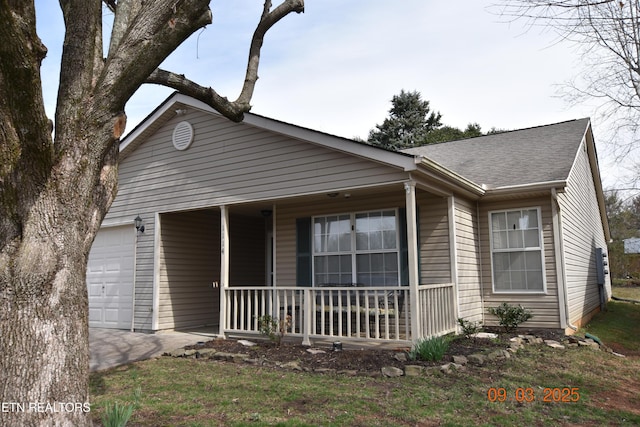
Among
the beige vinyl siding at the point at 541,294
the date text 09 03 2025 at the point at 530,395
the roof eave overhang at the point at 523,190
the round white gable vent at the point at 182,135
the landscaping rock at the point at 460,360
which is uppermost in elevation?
the round white gable vent at the point at 182,135

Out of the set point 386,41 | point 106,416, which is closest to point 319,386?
point 106,416

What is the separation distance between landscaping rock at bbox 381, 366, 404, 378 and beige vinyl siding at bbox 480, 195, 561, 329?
419 centimetres

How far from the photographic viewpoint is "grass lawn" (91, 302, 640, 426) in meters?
4.27

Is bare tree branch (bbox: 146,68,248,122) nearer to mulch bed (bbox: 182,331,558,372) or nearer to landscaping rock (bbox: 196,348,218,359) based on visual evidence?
mulch bed (bbox: 182,331,558,372)

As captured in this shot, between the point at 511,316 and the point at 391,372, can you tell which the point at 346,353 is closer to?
the point at 391,372

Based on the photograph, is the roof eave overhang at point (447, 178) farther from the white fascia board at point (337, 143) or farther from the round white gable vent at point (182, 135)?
the round white gable vent at point (182, 135)

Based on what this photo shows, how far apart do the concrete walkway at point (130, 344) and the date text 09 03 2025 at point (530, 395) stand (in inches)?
200

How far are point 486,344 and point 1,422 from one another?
631 centimetres

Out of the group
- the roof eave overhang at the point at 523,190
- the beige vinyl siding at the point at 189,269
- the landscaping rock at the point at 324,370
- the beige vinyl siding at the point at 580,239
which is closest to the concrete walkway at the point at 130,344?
the beige vinyl siding at the point at 189,269

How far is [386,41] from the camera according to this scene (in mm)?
10258

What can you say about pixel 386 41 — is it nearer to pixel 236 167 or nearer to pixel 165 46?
pixel 236 167

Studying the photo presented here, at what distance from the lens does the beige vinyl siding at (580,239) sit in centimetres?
938

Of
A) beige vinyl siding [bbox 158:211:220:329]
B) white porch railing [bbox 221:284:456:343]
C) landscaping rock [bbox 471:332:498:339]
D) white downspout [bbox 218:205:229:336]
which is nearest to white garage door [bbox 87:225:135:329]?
beige vinyl siding [bbox 158:211:220:329]

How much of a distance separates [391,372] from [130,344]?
5.04 m
